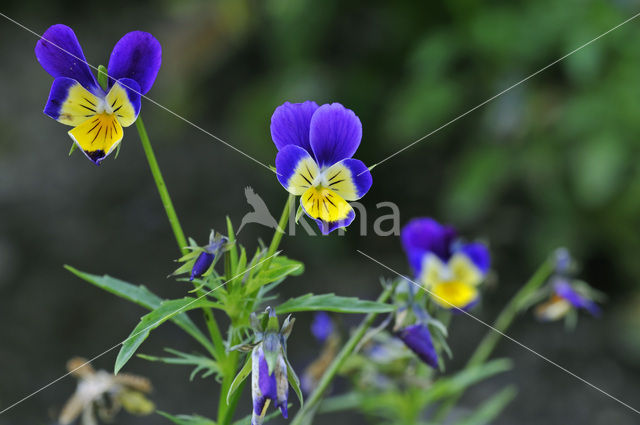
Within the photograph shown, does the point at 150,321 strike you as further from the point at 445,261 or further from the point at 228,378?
the point at 445,261

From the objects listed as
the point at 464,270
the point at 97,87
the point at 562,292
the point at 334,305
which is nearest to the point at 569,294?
the point at 562,292

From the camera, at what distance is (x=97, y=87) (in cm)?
66

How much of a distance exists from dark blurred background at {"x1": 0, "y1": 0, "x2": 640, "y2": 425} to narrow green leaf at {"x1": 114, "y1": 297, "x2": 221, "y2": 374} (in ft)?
5.47

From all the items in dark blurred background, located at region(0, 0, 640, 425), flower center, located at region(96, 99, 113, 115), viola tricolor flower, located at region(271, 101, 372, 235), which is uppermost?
flower center, located at region(96, 99, 113, 115)

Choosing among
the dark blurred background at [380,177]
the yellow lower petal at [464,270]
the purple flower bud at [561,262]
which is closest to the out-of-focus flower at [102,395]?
the yellow lower petal at [464,270]

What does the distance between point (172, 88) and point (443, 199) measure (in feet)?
4.17

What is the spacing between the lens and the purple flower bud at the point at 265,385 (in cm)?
61

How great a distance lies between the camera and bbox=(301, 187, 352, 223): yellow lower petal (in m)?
0.65

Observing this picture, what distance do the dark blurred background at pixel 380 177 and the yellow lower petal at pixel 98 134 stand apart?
1710mm

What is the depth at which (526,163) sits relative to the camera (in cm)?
262

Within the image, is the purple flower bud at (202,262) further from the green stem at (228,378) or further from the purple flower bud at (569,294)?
the purple flower bud at (569,294)

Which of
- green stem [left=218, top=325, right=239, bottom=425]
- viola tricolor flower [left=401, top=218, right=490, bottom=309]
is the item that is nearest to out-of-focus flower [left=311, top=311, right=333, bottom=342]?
viola tricolor flower [left=401, top=218, right=490, bottom=309]

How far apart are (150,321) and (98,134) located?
0.58 feet

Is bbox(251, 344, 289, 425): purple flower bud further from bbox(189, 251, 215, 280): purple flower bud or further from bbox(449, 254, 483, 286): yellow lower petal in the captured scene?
bbox(449, 254, 483, 286): yellow lower petal
